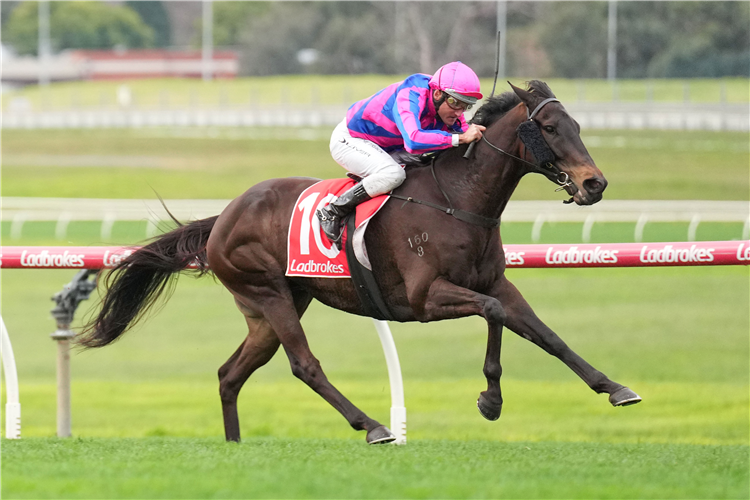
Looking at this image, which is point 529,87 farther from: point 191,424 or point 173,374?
point 173,374

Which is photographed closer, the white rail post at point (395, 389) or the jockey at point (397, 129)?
the jockey at point (397, 129)

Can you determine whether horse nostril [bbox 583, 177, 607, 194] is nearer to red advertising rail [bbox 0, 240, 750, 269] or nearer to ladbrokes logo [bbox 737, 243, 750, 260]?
red advertising rail [bbox 0, 240, 750, 269]

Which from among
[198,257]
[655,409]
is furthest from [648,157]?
[198,257]

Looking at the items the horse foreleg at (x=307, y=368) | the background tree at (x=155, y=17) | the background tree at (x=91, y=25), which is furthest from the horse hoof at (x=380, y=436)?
the background tree at (x=155, y=17)

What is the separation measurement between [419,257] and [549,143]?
2.37 ft

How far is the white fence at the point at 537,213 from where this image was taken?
19234 mm

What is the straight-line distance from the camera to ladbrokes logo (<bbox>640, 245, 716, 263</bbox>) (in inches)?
190

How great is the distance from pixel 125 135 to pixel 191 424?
35317 millimetres

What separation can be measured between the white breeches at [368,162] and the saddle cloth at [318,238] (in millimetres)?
73

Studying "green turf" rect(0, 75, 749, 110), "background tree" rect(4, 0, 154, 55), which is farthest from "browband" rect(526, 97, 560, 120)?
"background tree" rect(4, 0, 154, 55)

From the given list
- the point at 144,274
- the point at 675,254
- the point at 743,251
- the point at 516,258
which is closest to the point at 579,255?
the point at 516,258

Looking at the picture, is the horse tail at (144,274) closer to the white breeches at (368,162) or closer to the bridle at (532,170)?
the white breeches at (368,162)

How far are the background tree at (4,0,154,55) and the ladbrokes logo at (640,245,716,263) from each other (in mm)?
54301

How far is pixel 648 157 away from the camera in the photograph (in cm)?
3412
